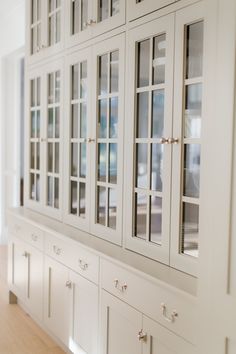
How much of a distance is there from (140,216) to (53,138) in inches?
51.5

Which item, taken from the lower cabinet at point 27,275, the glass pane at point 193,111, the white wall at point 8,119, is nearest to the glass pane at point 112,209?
the glass pane at point 193,111

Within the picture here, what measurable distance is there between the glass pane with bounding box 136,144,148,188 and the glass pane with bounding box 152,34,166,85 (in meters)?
0.33

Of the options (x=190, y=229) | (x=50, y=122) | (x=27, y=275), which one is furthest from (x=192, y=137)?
(x=27, y=275)

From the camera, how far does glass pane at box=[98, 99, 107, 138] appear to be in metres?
2.80

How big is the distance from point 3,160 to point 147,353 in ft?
15.3

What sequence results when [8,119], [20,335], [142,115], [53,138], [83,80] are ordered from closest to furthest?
[142,115] < [83,80] < [20,335] < [53,138] < [8,119]

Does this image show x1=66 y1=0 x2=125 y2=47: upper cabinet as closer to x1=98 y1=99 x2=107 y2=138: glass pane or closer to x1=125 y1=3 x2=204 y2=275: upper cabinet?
x1=125 y1=3 x2=204 y2=275: upper cabinet

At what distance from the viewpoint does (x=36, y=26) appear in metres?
3.79

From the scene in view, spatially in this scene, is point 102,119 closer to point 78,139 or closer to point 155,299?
point 78,139

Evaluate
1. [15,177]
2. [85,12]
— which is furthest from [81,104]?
[15,177]

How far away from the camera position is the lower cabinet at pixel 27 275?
3.44 meters

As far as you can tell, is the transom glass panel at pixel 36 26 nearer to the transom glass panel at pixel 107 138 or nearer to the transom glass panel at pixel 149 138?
the transom glass panel at pixel 107 138

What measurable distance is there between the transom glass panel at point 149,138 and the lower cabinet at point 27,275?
121 cm

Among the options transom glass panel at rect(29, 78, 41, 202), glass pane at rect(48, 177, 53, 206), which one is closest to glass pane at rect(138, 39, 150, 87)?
glass pane at rect(48, 177, 53, 206)
